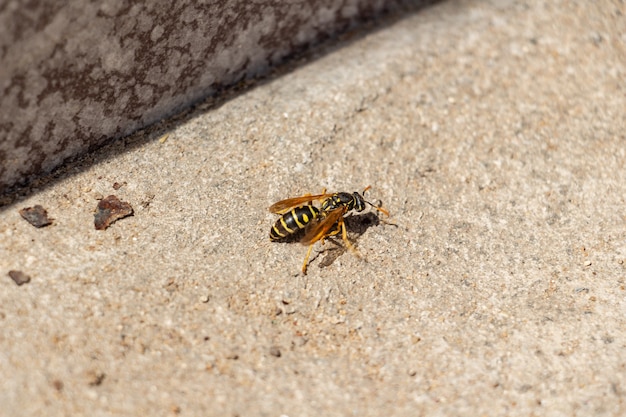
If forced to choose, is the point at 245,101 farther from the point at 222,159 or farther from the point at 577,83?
the point at 577,83

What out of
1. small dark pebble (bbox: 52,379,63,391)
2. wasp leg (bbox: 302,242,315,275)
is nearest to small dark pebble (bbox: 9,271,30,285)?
small dark pebble (bbox: 52,379,63,391)

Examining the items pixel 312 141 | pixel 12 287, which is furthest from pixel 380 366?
pixel 12 287

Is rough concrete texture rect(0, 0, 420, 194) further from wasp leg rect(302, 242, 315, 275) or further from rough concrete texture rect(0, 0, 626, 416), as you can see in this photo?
wasp leg rect(302, 242, 315, 275)

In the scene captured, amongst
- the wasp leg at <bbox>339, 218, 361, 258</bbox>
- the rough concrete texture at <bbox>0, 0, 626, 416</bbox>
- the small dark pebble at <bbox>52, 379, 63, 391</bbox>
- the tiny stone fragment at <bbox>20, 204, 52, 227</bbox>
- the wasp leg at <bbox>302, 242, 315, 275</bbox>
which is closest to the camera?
the small dark pebble at <bbox>52, 379, 63, 391</bbox>

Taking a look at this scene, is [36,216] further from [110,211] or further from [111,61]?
[111,61]

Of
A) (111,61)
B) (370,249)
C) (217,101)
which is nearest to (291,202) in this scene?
(370,249)
